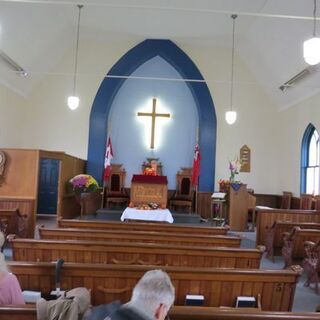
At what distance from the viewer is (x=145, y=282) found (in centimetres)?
140

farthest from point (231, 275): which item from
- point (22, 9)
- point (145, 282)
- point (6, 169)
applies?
point (22, 9)

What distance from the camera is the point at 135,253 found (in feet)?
10.9

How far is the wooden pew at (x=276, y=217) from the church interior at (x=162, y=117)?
0.07 feet

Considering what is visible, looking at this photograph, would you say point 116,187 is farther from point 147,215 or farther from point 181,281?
point 181,281

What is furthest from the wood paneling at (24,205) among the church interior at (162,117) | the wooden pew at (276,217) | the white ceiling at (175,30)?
the wooden pew at (276,217)

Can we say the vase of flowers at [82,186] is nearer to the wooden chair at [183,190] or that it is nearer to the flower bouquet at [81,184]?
the flower bouquet at [81,184]

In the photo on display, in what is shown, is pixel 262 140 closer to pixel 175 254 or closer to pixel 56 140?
pixel 56 140

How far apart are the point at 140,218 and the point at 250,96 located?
5.42 meters

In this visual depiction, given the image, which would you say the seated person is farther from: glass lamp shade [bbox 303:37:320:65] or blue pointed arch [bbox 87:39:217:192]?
blue pointed arch [bbox 87:39:217:192]

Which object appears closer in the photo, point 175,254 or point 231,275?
point 231,275

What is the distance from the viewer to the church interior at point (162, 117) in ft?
24.8

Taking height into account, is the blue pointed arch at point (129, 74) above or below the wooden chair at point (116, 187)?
above

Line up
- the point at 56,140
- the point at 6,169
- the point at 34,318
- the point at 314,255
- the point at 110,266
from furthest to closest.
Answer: the point at 56,140 < the point at 6,169 < the point at 314,255 < the point at 110,266 < the point at 34,318

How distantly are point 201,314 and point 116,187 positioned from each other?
8882 millimetres
